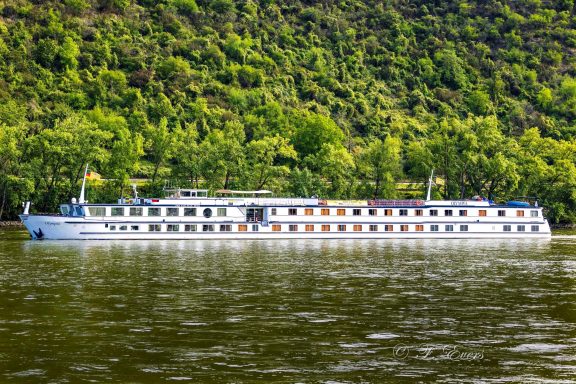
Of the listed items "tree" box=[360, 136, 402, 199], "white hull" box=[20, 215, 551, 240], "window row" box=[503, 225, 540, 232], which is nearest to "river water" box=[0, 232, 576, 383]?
"white hull" box=[20, 215, 551, 240]

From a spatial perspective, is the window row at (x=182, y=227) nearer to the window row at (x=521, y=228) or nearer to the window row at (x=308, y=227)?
the window row at (x=308, y=227)

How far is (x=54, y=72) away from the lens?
→ 192m

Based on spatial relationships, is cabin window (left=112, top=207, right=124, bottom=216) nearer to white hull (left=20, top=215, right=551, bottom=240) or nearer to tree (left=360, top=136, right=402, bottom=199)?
white hull (left=20, top=215, right=551, bottom=240)

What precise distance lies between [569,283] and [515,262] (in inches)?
629

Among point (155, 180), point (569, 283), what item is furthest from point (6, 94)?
point (569, 283)

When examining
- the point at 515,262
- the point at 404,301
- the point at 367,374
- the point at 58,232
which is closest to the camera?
the point at 367,374

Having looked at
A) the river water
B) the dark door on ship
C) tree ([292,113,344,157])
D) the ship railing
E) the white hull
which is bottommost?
the river water

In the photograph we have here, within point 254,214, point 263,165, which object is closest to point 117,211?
point 254,214

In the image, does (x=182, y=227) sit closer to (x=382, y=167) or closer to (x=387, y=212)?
(x=387, y=212)

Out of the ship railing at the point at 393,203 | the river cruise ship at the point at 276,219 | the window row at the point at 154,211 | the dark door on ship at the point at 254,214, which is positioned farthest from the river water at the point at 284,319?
the ship railing at the point at 393,203

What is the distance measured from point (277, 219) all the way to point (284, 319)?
214ft

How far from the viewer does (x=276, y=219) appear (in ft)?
365

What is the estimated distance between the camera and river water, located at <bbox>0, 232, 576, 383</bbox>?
35.9m

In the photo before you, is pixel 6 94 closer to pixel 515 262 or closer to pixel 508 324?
pixel 515 262
